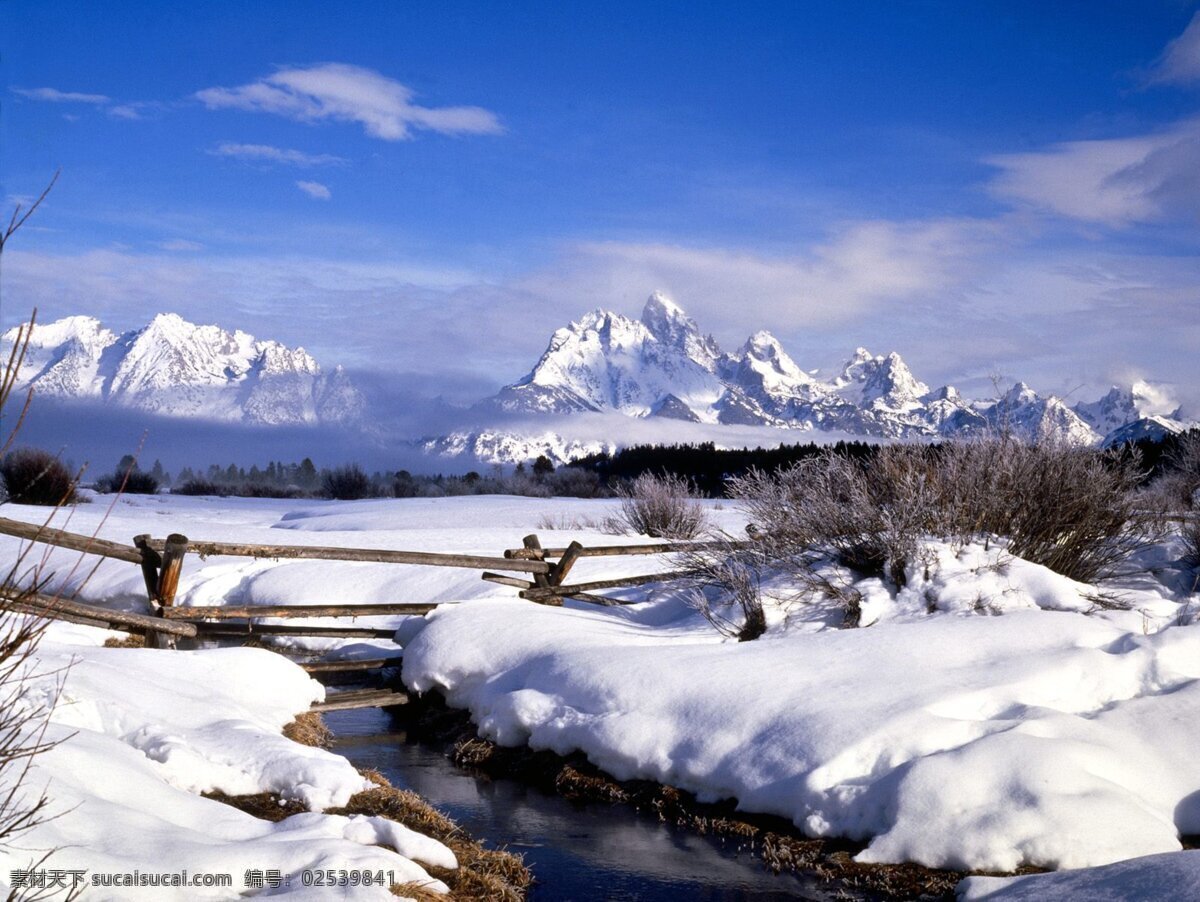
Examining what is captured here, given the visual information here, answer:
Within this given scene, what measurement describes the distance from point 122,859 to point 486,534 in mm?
15397

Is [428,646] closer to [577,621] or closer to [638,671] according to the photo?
[577,621]

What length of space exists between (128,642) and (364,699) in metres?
2.60

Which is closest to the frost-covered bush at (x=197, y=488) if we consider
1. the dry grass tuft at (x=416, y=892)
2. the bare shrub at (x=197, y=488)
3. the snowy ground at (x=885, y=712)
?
the bare shrub at (x=197, y=488)

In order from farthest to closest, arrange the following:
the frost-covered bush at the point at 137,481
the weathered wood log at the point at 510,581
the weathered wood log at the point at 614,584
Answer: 1. the frost-covered bush at the point at 137,481
2. the weathered wood log at the point at 510,581
3. the weathered wood log at the point at 614,584

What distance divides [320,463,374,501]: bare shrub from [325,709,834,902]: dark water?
35727 mm

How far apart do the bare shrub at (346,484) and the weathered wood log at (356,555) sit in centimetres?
3225

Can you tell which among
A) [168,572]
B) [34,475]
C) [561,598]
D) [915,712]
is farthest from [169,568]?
[34,475]

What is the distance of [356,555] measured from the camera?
10.8 m

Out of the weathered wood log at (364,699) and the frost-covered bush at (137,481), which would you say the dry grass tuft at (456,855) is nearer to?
the weathered wood log at (364,699)

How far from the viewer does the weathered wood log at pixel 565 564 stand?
12.1 m

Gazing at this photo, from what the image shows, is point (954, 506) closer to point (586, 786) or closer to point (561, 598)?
point (561, 598)

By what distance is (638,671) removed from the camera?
8.14 m

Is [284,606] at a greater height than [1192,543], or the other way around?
[1192,543]

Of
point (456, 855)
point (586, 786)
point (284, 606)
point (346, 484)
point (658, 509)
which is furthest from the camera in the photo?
point (346, 484)
